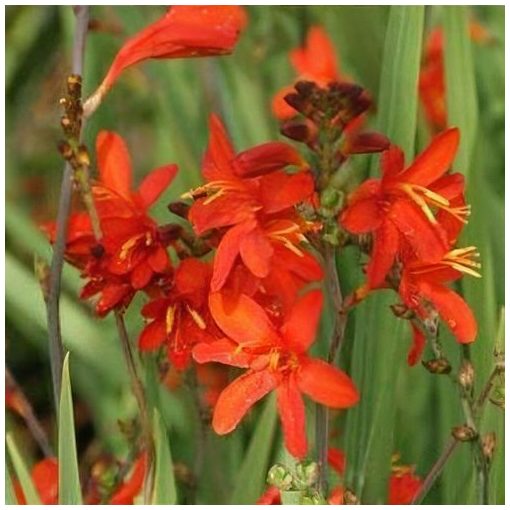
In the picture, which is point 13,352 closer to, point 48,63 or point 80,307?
point 80,307

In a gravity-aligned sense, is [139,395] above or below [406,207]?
below

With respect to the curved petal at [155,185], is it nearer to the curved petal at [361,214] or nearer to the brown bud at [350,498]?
the curved petal at [361,214]

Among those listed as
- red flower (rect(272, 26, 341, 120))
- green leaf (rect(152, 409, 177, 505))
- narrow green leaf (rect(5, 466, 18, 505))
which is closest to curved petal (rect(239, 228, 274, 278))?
green leaf (rect(152, 409, 177, 505))

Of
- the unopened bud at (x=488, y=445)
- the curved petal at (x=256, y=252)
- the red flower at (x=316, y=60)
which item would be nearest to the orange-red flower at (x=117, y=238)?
the curved petal at (x=256, y=252)

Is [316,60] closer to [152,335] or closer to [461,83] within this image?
[461,83]

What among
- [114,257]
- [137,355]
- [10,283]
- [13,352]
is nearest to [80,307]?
[10,283]

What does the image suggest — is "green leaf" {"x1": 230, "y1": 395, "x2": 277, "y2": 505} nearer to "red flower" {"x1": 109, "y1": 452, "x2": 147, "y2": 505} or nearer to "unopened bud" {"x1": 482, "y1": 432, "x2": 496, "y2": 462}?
"red flower" {"x1": 109, "y1": 452, "x2": 147, "y2": 505}

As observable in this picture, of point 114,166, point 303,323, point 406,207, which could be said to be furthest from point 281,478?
point 114,166
